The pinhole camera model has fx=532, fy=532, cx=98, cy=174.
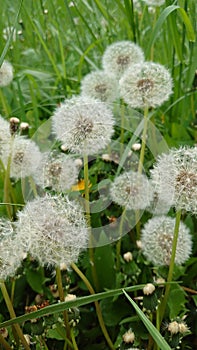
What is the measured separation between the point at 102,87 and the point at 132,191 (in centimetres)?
48

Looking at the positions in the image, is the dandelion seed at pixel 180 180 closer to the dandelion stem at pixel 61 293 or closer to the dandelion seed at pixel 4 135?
the dandelion stem at pixel 61 293

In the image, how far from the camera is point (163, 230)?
1233 millimetres

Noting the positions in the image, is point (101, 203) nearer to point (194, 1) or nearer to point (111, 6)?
point (194, 1)

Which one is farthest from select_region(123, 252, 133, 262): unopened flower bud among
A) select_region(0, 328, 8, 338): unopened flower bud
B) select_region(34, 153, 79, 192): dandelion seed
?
select_region(0, 328, 8, 338): unopened flower bud

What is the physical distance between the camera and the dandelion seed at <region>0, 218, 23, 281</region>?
97 centimetres

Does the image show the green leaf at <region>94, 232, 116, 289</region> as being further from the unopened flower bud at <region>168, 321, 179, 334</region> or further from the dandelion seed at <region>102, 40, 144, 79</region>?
the dandelion seed at <region>102, 40, 144, 79</region>

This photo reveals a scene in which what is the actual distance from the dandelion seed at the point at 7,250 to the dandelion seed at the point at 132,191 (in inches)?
15.3

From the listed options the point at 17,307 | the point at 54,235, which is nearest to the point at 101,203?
the point at 17,307

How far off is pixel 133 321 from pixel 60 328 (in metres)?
0.19

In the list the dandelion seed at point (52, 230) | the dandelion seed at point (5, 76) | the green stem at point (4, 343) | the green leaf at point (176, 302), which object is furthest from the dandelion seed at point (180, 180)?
the dandelion seed at point (5, 76)

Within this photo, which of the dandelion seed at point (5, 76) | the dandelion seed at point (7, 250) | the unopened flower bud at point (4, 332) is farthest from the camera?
the dandelion seed at point (5, 76)

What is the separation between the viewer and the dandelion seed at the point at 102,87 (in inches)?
65.7

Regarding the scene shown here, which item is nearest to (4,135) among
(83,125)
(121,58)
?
(83,125)

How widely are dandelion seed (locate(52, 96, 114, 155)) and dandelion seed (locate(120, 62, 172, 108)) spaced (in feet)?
0.43
